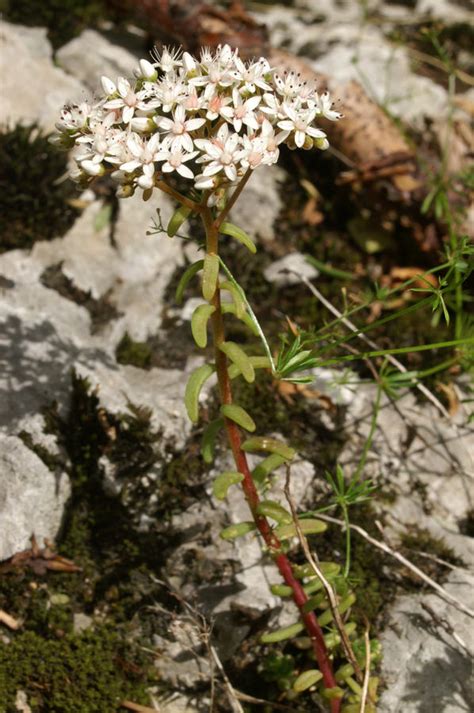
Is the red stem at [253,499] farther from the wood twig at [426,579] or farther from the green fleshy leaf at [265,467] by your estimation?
the wood twig at [426,579]

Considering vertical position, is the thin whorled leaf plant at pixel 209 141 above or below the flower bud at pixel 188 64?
below

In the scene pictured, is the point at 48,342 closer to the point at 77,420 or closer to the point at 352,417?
the point at 77,420

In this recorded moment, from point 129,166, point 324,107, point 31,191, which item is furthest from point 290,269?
point 129,166

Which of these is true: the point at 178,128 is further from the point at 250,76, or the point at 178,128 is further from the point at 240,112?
the point at 250,76

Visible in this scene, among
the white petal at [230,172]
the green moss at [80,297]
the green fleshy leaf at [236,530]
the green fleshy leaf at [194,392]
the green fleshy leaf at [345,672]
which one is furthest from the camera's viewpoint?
the green moss at [80,297]

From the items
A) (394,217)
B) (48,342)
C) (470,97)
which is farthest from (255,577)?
(470,97)

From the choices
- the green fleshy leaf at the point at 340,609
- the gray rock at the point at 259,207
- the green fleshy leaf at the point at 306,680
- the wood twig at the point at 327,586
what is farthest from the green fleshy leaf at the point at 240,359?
the gray rock at the point at 259,207

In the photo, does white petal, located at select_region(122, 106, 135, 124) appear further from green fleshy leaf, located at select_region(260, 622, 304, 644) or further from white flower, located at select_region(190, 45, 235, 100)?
green fleshy leaf, located at select_region(260, 622, 304, 644)
